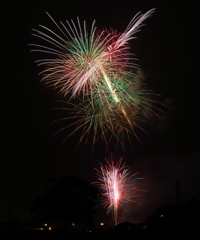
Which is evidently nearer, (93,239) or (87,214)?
(93,239)

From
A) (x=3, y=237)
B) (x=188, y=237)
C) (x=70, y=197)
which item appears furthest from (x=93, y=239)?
(x=188, y=237)

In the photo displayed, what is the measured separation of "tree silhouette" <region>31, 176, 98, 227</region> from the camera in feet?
111

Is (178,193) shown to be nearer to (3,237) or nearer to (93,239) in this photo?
(93,239)

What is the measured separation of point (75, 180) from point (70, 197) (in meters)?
2.19

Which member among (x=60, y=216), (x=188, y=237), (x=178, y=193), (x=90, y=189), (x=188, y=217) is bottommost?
(x=188, y=237)

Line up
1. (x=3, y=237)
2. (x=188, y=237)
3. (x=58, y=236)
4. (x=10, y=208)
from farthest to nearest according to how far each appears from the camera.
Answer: (x=10, y=208) < (x=58, y=236) < (x=3, y=237) < (x=188, y=237)

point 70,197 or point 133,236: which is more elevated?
point 70,197

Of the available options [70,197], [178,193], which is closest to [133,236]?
[70,197]

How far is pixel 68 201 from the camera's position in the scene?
33750 mm

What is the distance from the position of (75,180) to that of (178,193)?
2609cm

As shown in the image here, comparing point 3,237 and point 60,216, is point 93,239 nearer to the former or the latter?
point 60,216

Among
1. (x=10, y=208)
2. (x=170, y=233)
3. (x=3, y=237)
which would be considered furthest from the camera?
(x=10, y=208)

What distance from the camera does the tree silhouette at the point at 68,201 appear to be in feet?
111

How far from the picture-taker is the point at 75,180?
3553 cm
